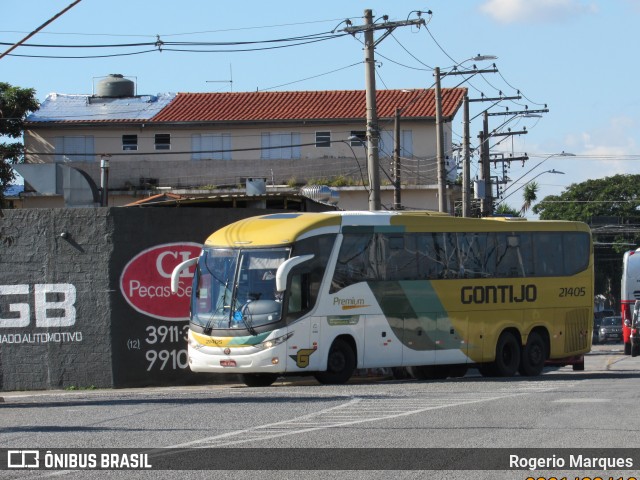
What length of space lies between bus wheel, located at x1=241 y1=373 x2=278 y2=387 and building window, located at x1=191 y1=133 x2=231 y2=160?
36.2 m

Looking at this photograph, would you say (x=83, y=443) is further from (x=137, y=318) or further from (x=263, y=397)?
(x=137, y=318)

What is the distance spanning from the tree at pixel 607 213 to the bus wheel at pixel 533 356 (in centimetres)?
6271

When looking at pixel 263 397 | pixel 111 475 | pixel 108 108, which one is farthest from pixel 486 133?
pixel 111 475

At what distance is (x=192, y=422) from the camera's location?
13266 mm

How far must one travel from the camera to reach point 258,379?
72.0 ft

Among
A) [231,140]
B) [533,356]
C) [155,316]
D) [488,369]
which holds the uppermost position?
[231,140]

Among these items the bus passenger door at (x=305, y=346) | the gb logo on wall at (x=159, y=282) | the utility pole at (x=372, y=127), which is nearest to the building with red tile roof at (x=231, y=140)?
the utility pole at (x=372, y=127)

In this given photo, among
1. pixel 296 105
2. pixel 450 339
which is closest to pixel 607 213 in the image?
pixel 296 105

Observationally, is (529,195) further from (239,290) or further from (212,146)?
(239,290)

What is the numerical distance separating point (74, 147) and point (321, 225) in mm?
39261

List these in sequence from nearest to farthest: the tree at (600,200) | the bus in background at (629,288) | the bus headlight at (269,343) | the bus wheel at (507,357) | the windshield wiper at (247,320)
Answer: the bus headlight at (269,343), the windshield wiper at (247,320), the bus wheel at (507,357), the bus in background at (629,288), the tree at (600,200)

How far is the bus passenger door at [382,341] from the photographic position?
862 inches

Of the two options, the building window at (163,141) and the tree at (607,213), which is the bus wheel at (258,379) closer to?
the building window at (163,141)

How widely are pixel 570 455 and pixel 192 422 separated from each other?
492 cm
